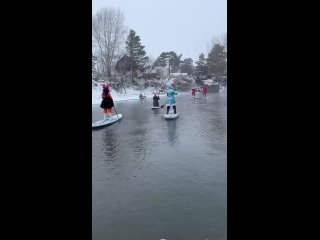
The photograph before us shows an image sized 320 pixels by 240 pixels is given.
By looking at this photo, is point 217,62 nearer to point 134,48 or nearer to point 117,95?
point 134,48

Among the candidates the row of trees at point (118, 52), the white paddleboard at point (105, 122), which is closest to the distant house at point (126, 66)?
the row of trees at point (118, 52)

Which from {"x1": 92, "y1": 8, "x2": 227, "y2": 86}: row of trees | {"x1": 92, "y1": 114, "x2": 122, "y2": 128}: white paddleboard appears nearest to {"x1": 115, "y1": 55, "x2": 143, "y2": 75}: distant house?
{"x1": 92, "y1": 8, "x2": 227, "y2": 86}: row of trees

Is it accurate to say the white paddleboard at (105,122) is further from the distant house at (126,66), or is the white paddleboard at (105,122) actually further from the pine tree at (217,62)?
the pine tree at (217,62)

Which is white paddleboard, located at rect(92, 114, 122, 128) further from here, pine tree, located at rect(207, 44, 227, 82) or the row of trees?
pine tree, located at rect(207, 44, 227, 82)

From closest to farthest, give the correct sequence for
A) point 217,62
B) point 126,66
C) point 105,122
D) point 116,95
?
point 105,122 < point 116,95 < point 126,66 < point 217,62

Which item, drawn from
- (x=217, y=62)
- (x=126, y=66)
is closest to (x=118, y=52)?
(x=126, y=66)

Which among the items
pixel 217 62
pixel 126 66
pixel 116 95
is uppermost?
pixel 217 62

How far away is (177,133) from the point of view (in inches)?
383

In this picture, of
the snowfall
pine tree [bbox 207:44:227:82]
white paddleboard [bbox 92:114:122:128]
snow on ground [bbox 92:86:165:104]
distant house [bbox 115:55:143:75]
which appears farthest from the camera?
pine tree [bbox 207:44:227:82]

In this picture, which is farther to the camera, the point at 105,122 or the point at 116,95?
the point at 116,95
